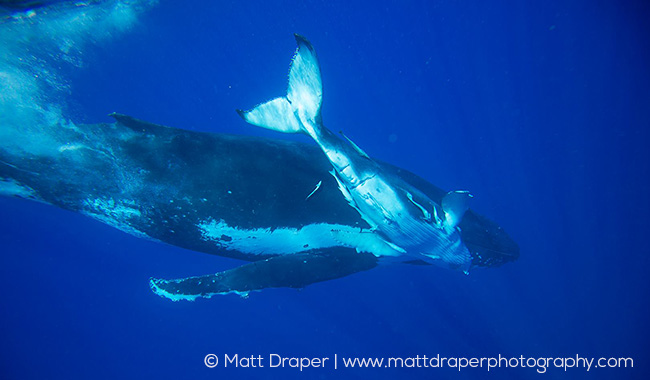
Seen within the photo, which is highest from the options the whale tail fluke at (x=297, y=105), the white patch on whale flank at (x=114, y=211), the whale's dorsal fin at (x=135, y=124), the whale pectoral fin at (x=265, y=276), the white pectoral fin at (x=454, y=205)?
the whale's dorsal fin at (x=135, y=124)

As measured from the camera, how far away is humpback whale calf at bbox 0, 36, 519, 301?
368 cm

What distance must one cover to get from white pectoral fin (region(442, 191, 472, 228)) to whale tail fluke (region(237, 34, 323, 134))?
1.71 m

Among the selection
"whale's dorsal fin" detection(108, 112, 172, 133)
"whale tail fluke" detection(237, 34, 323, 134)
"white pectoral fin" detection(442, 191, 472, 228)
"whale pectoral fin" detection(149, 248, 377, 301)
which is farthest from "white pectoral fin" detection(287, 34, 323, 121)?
"whale's dorsal fin" detection(108, 112, 172, 133)

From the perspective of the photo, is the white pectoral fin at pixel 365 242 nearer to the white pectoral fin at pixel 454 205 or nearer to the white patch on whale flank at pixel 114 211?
the white pectoral fin at pixel 454 205

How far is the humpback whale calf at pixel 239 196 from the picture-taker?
145 inches

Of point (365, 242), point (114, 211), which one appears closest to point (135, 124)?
point (114, 211)

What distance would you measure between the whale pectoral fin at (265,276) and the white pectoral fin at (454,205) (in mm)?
1442

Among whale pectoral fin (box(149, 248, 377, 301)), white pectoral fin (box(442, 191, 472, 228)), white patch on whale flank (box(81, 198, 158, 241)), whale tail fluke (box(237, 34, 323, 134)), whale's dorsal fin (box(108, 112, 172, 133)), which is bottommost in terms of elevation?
whale pectoral fin (box(149, 248, 377, 301))

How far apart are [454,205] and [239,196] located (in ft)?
9.03

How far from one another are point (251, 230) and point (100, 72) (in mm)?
15188

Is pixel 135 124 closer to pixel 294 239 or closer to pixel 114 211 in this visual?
pixel 114 211

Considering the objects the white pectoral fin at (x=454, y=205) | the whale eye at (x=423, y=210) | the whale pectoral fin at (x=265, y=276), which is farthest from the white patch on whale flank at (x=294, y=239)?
the white pectoral fin at (x=454, y=205)

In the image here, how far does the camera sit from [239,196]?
13.5 ft

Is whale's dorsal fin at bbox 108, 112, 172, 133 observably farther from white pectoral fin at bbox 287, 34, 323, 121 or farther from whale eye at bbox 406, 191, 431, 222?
whale eye at bbox 406, 191, 431, 222
